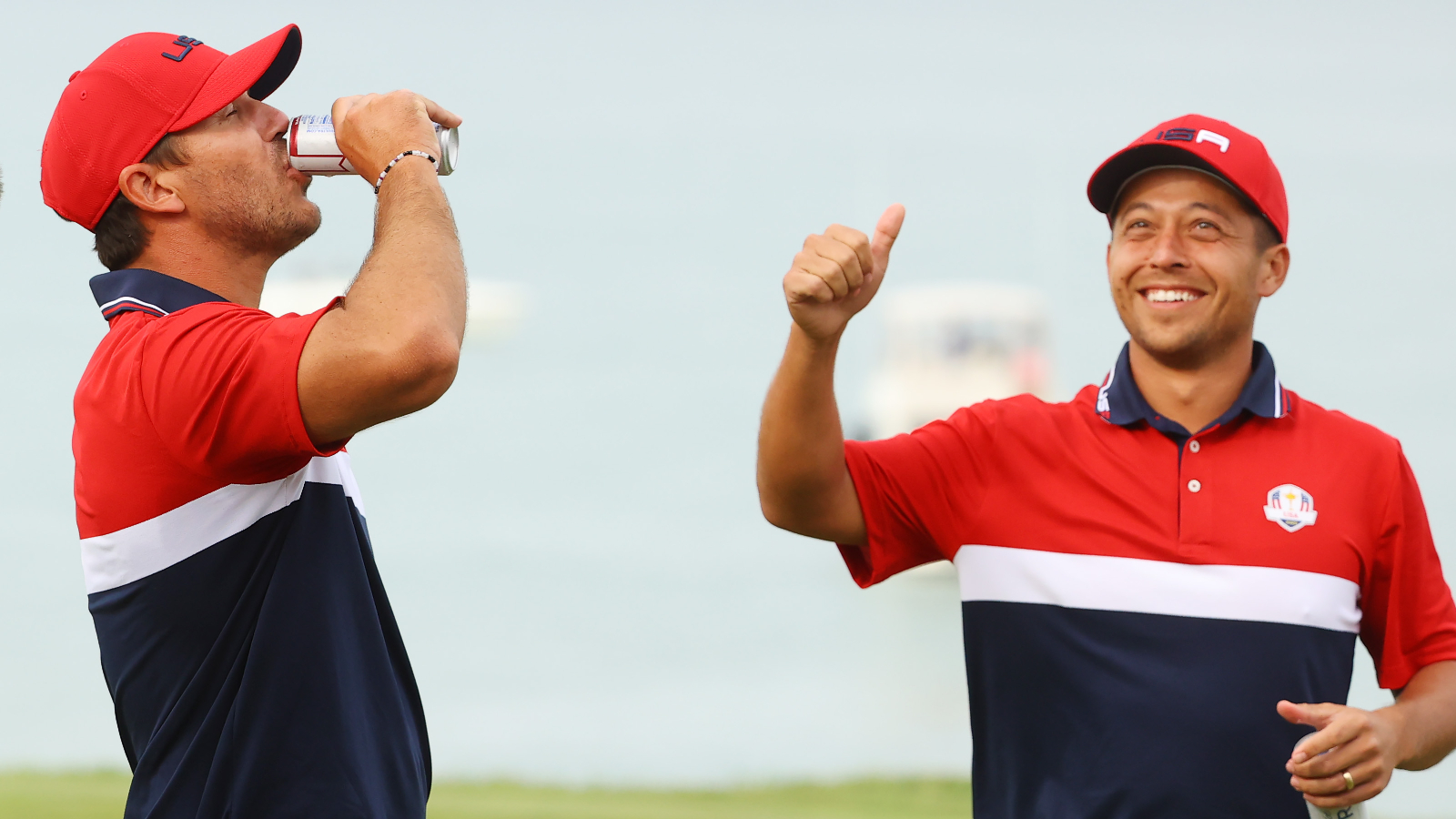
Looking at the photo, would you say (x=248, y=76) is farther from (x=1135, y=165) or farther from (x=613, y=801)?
(x=613, y=801)

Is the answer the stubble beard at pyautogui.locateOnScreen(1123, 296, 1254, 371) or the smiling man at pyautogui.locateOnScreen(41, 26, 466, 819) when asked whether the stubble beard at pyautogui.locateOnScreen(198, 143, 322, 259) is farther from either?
the stubble beard at pyautogui.locateOnScreen(1123, 296, 1254, 371)

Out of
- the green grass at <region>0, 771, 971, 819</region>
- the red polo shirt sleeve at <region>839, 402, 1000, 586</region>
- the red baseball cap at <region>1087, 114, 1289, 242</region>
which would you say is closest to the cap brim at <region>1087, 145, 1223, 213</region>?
the red baseball cap at <region>1087, 114, 1289, 242</region>

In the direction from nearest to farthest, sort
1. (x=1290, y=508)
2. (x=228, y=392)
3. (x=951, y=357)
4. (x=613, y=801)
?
(x=228, y=392)
(x=1290, y=508)
(x=613, y=801)
(x=951, y=357)

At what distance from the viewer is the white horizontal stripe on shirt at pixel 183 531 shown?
202cm

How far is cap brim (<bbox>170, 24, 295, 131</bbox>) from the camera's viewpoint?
2209 mm

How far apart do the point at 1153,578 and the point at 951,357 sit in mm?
32211

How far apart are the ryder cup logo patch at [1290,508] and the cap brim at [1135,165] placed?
51 cm

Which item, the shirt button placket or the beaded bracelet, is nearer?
the beaded bracelet

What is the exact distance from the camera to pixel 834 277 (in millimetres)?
2090

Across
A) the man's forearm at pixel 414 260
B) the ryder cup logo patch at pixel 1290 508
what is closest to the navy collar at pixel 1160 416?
the ryder cup logo patch at pixel 1290 508

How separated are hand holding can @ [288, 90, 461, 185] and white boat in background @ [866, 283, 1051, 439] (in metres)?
30.0

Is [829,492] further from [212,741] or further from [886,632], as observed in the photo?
[886,632]

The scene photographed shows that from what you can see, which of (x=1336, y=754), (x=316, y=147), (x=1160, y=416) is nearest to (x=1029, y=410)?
(x=1160, y=416)

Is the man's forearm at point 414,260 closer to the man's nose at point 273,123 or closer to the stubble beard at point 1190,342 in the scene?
the man's nose at point 273,123
